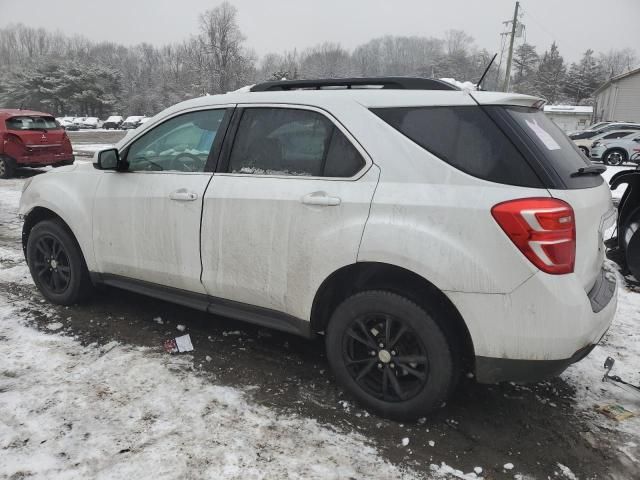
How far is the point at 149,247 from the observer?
11.1ft

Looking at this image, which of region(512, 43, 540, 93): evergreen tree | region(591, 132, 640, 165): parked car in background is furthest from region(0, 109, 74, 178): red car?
region(512, 43, 540, 93): evergreen tree

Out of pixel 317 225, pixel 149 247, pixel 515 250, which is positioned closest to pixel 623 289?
pixel 515 250

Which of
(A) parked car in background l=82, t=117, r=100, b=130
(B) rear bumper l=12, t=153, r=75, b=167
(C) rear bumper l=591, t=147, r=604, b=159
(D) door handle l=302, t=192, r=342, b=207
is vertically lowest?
(B) rear bumper l=12, t=153, r=75, b=167

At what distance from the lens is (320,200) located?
2.65 metres

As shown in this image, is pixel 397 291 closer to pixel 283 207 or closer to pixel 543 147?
pixel 283 207

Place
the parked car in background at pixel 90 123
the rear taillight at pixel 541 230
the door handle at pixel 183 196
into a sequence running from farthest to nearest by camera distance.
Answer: the parked car in background at pixel 90 123 → the door handle at pixel 183 196 → the rear taillight at pixel 541 230

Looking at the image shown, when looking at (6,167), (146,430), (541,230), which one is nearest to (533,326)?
(541,230)

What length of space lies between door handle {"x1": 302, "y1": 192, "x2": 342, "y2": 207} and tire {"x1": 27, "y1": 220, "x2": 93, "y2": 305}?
228cm

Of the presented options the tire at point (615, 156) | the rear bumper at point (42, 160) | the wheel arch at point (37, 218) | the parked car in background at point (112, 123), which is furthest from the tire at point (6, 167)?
the parked car in background at point (112, 123)

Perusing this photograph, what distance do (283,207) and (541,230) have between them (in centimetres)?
137

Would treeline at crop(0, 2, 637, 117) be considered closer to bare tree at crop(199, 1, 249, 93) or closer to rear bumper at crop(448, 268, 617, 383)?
bare tree at crop(199, 1, 249, 93)

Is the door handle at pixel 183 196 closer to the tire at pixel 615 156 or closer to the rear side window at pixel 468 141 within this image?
the rear side window at pixel 468 141

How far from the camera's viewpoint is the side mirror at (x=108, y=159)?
350cm

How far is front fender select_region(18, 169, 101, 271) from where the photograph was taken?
3.71 m
